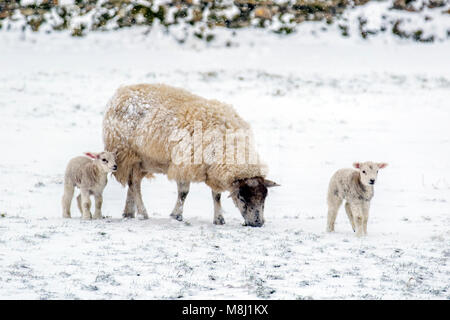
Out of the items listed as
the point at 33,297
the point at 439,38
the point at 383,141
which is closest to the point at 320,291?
the point at 33,297

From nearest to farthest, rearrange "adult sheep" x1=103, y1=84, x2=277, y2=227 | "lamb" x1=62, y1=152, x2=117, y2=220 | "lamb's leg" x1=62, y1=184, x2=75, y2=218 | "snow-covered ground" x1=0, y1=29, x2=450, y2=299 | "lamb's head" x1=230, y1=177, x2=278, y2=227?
"snow-covered ground" x1=0, y1=29, x2=450, y2=299, "lamb's head" x1=230, y1=177, x2=278, y2=227, "adult sheep" x1=103, y1=84, x2=277, y2=227, "lamb" x1=62, y1=152, x2=117, y2=220, "lamb's leg" x1=62, y1=184, x2=75, y2=218

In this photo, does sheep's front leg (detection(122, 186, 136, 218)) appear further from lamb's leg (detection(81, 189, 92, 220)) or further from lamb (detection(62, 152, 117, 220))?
lamb's leg (detection(81, 189, 92, 220))

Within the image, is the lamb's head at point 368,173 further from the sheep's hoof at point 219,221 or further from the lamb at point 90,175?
the lamb at point 90,175

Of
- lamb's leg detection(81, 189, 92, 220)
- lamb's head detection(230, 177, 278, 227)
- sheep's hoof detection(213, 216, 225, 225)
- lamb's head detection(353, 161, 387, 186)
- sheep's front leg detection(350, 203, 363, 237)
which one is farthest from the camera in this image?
sheep's hoof detection(213, 216, 225, 225)

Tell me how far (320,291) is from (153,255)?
6.62 feet

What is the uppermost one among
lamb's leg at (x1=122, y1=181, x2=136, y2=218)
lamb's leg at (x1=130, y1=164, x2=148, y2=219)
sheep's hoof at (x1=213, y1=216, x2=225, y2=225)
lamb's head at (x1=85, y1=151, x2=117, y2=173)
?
lamb's head at (x1=85, y1=151, x2=117, y2=173)

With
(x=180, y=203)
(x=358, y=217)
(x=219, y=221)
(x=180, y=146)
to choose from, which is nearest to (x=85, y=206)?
(x=180, y=203)

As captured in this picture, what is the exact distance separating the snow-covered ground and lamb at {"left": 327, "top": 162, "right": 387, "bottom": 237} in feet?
0.96

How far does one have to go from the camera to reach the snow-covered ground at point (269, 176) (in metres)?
5.93

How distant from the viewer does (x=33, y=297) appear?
16.7 feet

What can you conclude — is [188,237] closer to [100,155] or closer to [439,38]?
[100,155]

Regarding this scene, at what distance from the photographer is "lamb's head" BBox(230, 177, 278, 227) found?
8.64m

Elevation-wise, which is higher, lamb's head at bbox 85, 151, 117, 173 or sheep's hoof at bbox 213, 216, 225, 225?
lamb's head at bbox 85, 151, 117, 173

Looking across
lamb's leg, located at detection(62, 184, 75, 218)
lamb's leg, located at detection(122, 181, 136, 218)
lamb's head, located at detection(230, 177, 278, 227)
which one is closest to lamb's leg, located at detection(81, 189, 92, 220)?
lamb's leg, located at detection(62, 184, 75, 218)
